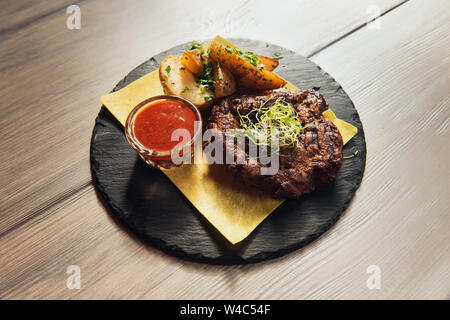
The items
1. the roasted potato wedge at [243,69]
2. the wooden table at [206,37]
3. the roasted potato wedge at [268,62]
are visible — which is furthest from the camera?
the roasted potato wedge at [268,62]

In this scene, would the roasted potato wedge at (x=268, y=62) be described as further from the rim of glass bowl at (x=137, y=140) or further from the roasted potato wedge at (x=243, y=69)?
the rim of glass bowl at (x=137, y=140)

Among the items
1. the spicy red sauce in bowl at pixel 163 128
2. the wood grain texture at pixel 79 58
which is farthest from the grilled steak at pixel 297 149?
the wood grain texture at pixel 79 58

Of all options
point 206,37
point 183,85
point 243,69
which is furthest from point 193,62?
point 206,37

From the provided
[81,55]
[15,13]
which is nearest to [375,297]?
[81,55]

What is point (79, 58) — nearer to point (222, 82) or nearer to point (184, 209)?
point (222, 82)

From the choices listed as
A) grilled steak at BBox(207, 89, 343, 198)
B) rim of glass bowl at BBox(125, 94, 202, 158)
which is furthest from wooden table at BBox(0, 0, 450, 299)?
rim of glass bowl at BBox(125, 94, 202, 158)
